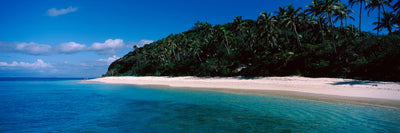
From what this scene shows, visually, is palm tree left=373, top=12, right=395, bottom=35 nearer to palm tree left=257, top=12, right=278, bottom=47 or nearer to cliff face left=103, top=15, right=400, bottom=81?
cliff face left=103, top=15, right=400, bottom=81

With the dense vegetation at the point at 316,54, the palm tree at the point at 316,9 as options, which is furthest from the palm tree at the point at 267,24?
the palm tree at the point at 316,9

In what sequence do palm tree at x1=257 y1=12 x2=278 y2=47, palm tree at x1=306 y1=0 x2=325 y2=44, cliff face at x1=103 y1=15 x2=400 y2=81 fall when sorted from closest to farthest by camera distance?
cliff face at x1=103 y1=15 x2=400 y2=81
palm tree at x1=306 y1=0 x2=325 y2=44
palm tree at x1=257 y1=12 x2=278 y2=47

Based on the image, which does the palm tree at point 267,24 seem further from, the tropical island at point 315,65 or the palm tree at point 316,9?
the palm tree at point 316,9

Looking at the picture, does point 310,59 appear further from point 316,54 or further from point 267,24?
point 267,24

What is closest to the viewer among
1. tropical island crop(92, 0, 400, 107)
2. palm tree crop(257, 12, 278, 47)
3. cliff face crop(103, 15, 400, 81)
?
tropical island crop(92, 0, 400, 107)

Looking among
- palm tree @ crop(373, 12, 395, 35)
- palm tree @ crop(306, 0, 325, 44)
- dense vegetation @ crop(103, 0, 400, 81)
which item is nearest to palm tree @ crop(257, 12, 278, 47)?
dense vegetation @ crop(103, 0, 400, 81)

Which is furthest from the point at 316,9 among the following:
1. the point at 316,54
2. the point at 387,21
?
the point at 387,21

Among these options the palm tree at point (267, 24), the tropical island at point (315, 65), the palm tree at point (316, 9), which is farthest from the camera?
the palm tree at point (267, 24)

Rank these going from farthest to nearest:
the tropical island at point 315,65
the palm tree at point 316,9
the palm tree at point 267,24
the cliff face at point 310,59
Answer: the palm tree at point 267,24
the palm tree at point 316,9
the cliff face at point 310,59
the tropical island at point 315,65

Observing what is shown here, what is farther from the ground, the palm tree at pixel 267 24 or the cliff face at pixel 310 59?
the palm tree at pixel 267 24

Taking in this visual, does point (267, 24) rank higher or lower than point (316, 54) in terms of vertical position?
higher

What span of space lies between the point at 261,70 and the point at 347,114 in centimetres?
2224

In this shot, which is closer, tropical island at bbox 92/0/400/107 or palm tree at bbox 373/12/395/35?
tropical island at bbox 92/0/400/107

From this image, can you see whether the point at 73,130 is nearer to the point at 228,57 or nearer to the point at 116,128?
Answer: the point at 116,128
